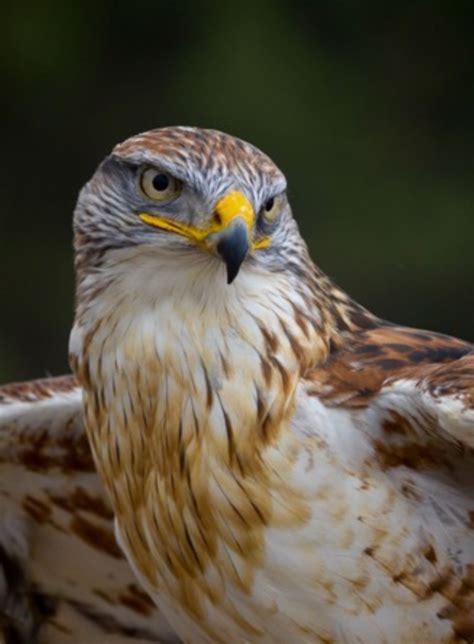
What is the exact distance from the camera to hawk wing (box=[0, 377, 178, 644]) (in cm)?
548

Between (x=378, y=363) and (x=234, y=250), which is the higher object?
(x=234, y=250)

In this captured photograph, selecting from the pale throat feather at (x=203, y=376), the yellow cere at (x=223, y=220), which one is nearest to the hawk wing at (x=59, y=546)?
the pale throat feather at (x=203, y=376)

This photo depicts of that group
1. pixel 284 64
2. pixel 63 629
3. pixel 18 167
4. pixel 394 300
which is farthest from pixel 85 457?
pixel 18 167

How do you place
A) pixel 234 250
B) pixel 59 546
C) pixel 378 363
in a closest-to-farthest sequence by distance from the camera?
pixel 234 250, pixel 378 363, pixel 59 546

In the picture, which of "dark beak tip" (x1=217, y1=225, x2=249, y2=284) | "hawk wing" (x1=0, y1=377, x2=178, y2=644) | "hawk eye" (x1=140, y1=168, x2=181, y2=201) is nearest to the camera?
"dark beak tip" (x1=217, y1=225, x2=249, y2=284)

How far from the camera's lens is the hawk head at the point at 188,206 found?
4.48 metres

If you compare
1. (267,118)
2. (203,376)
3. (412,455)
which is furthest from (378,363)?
(267,118)

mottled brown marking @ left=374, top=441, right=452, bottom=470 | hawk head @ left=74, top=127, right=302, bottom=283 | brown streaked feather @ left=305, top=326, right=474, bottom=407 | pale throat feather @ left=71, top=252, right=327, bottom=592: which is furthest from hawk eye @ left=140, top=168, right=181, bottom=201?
mottled brown marking @ left=374, top=441, right=452, bottom=470

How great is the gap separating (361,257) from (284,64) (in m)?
1.31

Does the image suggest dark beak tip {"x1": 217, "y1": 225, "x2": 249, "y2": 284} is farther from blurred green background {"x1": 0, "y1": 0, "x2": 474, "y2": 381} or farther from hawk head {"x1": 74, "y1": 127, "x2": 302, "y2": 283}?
blurred green background {"x1": 0, "y1": 0, "x2": 474, "y2": 381}

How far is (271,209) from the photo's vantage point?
4645mm

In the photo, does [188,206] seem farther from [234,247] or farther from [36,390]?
[36,390]

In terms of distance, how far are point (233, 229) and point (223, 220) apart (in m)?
0.07

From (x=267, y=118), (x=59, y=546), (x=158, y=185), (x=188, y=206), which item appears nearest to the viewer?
(x=188, y=206)
